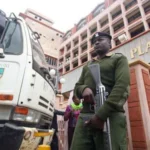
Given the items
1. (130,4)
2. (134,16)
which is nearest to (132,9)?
(134,16)

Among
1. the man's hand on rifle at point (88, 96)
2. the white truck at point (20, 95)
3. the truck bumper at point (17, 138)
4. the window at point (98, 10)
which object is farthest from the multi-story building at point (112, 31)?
the truck bumper at point (17, 138)

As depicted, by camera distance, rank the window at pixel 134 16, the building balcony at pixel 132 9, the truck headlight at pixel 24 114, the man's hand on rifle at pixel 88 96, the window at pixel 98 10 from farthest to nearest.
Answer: the window at pixel 98 10 → the window at pixel 134 16 → the building balcony at pixel 132 9 → the truck headlight at pixel 24 114 → the man's hand on rifle at pixel 88 96

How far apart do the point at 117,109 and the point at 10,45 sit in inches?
63.6

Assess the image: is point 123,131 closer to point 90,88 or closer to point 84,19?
point 90,88

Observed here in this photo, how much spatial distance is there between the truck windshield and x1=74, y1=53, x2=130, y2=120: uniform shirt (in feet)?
3.23

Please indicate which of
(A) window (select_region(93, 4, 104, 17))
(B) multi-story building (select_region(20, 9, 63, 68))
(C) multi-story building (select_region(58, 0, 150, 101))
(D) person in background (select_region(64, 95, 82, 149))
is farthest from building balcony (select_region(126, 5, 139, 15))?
(D) person in background (select_region(64, 95, 82, 149))

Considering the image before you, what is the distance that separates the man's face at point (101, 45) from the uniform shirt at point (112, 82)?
0.10 m

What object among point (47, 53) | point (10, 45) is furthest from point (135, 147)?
point (47, 53)

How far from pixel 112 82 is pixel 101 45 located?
1.65 ft

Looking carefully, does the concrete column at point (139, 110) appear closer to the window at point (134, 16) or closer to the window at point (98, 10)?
the window at point (134, 16)

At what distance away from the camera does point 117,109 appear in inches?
50.2

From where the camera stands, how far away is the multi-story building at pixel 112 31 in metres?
13.6

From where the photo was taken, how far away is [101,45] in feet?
5.87

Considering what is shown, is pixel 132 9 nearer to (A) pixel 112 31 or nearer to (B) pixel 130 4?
(B) pixel 130 4
